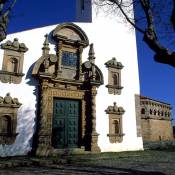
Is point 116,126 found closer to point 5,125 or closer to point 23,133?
point 23,133

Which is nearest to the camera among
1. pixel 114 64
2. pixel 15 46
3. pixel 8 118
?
pixel 8 118

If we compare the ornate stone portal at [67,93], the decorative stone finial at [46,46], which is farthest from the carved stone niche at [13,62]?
the decorative stone finial at [46,46]

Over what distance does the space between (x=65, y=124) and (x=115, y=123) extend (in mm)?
2920

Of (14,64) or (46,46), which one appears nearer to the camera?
(14,64)

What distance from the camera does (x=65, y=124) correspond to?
1327cm

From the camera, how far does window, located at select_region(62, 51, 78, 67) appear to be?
45.5 feet

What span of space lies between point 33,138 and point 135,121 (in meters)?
5.95

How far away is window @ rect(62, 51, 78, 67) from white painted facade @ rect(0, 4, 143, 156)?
57 centimetres

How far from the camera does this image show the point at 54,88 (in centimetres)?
1308

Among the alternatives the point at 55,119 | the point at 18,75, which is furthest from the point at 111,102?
the point at 18,75

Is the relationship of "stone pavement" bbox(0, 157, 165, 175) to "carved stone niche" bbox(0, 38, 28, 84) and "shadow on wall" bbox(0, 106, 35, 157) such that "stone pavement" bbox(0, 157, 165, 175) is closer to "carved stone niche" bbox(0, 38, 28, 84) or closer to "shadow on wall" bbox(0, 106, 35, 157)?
"shadow on wall" bbox(0, 106, 35, 157)

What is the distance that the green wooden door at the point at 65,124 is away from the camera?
1298 centimetres

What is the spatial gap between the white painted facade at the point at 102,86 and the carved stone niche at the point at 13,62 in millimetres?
203

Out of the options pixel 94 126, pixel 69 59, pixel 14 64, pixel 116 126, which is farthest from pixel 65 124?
pixel 14 64
